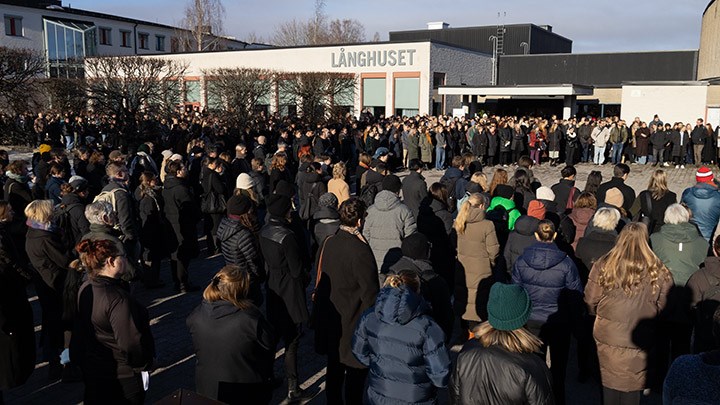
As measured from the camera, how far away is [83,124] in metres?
23.6

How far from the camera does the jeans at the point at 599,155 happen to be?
21.8 metres

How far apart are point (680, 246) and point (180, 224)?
627cm

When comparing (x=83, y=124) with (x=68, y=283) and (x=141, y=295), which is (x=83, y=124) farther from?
(x=68, y=283)

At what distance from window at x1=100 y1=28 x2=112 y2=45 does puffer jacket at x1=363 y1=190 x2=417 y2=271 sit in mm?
53447

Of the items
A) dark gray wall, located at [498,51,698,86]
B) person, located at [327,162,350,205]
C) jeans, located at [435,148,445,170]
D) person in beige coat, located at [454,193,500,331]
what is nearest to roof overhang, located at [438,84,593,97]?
dark gray wall, located at [498,51,698,86]

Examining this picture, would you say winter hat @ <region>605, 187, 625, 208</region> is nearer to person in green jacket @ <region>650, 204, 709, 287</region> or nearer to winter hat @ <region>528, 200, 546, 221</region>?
winter hat @ <region>528, 200, 546, 221</region>

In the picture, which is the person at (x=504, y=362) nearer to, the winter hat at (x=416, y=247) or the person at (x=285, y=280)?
the winter hat at (x=416, y=247)

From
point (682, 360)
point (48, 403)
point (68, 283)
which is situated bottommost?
point (48, 403)

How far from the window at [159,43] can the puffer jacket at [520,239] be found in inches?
2342

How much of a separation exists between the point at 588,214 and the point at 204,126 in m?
16.2

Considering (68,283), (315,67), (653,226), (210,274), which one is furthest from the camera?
(315,67)

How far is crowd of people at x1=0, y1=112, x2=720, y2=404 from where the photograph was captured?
11.8 feet

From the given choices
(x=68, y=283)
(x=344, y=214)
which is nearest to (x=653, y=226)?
(x=344, y=214)

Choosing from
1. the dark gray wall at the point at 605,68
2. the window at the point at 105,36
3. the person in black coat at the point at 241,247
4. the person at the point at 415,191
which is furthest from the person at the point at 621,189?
the window at the point at 105,36
